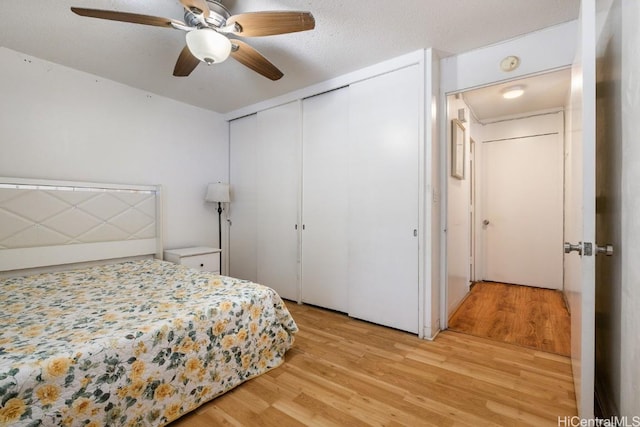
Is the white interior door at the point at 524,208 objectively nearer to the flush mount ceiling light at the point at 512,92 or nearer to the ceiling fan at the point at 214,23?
the flush mount ceiling light at the point at 512,92

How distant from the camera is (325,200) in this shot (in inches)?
120

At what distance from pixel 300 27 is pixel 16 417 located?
2.09m

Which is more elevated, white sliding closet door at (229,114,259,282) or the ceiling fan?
the ceiling fan

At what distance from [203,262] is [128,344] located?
196 centimetres

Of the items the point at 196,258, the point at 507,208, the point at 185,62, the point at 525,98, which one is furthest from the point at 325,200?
the point at 507,208

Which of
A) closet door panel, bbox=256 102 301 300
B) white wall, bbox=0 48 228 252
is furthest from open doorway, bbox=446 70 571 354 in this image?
white wall, bbox=0 48 228 252

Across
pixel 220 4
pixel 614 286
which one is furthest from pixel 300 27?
pixel 614 286

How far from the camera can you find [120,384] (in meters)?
1.25

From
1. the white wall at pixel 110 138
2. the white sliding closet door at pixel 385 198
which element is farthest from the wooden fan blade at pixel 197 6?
the white wall at pixel 110 138

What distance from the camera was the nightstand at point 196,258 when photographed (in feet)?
10.0

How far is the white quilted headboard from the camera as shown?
2275 millimetres

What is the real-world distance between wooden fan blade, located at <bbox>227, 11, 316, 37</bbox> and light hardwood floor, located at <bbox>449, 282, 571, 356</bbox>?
2678mm

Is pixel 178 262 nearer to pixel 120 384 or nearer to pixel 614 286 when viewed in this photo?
pixel 120 384

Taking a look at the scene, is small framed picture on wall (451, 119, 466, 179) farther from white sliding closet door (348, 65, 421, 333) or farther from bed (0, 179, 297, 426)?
bed (0, 179, 297, 426)
